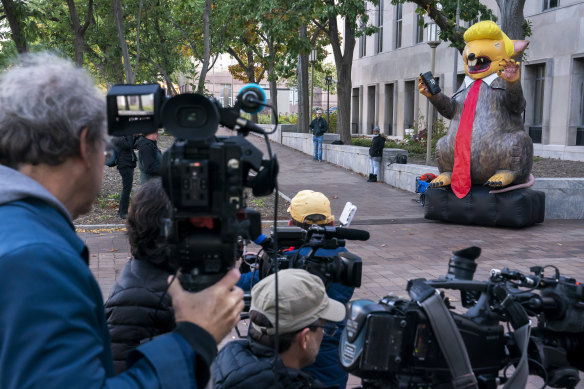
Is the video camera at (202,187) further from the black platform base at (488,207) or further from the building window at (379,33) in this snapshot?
the building window at (379,33)

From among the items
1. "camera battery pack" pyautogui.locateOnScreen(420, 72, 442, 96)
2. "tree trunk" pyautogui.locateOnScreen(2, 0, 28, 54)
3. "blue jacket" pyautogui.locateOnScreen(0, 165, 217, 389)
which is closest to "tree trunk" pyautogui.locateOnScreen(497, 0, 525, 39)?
"camera battery pack" pyautogui.locateOnScreen(420, 72, 442, 96)

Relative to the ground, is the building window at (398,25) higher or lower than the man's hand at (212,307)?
higher

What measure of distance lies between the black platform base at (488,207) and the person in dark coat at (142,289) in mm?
8803

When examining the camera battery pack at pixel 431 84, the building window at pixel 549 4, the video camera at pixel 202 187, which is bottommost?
the video camera at pixel 202 187

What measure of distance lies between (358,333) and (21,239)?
3.40 ft

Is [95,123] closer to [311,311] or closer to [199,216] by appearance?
[199,216]

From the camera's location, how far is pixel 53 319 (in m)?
1.28

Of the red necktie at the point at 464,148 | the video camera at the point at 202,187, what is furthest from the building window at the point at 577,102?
the video camera at the point at 202,187

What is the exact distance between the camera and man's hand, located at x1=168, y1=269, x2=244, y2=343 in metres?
1.56

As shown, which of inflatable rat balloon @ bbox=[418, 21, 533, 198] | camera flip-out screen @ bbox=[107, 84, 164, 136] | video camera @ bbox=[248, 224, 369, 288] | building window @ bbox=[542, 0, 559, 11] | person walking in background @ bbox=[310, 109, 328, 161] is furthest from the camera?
building window @ bbox=[542, 0, 559, 11]

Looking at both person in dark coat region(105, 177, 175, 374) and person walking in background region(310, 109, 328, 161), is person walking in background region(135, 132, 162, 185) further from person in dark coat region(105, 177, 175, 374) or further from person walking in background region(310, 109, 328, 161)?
person walking in background region(310, 109, 328, 161)

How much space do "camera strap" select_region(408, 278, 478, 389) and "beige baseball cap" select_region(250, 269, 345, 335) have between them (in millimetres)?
532

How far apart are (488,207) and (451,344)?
361 inches

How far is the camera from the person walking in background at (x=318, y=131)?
71.9 ft
